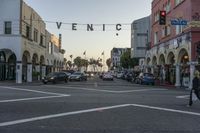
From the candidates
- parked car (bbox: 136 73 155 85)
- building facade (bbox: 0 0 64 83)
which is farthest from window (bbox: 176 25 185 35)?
building facade (bbox: 0 0 64 83)

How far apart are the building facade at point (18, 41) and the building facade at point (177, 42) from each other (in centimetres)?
1914

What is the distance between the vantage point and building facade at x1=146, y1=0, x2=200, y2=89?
40.2 meters

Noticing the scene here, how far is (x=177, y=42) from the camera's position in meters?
A: 45.0

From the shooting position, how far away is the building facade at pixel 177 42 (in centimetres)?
4016

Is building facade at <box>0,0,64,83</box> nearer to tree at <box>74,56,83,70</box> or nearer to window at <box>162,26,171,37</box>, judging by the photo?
window at <box>162,26,171,37</box>

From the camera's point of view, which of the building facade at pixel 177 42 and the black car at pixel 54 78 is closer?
the building facade at pixel 177 42

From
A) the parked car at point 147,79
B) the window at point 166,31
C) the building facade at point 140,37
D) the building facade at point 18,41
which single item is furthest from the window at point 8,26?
the building facade at point 140,37

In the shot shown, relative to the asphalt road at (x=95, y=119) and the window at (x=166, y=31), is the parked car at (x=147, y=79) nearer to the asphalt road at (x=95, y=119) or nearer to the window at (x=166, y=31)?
the window at (x=166, y=31)

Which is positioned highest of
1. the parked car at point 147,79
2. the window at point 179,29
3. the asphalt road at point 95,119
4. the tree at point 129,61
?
the window at point 179,29

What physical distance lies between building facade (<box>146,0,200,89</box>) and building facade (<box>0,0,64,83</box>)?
19.1 meters

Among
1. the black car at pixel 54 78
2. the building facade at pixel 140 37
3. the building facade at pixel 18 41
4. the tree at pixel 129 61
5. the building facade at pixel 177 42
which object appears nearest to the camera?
the building facade at pixel 177 42

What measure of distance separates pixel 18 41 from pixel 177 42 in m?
20.4

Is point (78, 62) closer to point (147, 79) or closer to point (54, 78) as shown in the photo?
point (147, 79)

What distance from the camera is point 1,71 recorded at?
49.8 meters
